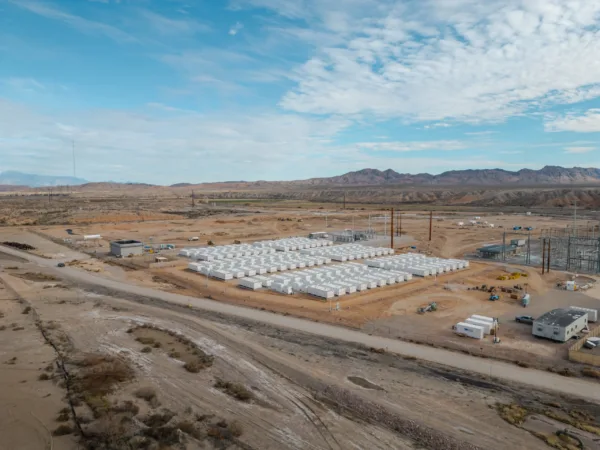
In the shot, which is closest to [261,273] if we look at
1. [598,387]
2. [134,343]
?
[134,343]

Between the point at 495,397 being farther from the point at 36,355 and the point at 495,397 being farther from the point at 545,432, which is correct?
the point at 36,355

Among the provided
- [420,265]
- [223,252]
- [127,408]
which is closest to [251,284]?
[223,252]

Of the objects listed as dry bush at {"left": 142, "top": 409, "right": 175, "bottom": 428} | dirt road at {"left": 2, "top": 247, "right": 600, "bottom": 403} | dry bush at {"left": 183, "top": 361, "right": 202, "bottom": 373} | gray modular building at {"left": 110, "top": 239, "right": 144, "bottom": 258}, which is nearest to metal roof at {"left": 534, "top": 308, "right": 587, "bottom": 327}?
dirt road at {"left": 2, "top": 247, "right": 600, "bottom": 403}

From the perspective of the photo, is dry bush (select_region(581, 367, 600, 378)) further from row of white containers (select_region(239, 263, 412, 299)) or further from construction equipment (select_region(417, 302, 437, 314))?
row of white containers (select_region(239, 263, 412, 299))

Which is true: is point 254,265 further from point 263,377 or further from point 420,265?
point 263,377

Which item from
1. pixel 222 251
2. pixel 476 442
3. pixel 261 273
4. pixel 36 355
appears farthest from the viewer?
pixel 222 251

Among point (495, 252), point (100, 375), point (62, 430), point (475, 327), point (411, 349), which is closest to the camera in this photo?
point (62, 430)

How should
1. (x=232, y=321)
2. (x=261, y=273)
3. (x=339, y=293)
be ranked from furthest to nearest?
1. (x=261, y=273)
2. (x=339, y=293)
3. (x=232, y=321)
